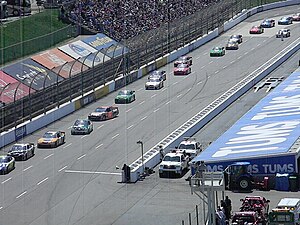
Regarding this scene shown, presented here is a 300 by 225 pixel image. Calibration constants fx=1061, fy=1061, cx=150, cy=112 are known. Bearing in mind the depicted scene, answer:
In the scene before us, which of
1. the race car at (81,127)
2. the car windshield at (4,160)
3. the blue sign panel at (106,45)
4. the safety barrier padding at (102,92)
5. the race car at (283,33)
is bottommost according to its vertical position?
the race car at (283,33)

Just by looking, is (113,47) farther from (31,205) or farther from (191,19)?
(31,205)

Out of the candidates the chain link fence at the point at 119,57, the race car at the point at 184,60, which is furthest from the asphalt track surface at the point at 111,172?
the race car at the point at 184,60

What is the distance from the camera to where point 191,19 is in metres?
91.8

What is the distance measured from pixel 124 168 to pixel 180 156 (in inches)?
130

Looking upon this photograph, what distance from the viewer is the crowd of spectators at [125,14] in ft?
299

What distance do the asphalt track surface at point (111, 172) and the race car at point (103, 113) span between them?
0.51 metres

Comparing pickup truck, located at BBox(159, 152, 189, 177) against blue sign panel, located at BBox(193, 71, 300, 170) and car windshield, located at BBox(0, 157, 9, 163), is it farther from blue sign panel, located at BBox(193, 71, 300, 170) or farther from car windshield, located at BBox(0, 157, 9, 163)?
car windshield, located at BBox(0, 157, 9, 163)

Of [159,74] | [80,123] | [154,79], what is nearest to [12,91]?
[80,123]

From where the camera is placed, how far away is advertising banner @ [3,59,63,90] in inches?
2532

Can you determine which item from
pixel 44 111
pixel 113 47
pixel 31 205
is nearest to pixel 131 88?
pixel 113 47

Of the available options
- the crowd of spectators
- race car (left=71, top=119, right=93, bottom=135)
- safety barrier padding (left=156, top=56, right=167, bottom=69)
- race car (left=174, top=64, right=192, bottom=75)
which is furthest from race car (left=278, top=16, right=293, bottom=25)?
race car (left=71, top=119, right=93, bottom=135)

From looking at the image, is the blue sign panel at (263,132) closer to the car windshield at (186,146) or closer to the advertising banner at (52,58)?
the car windshield at (186,146)

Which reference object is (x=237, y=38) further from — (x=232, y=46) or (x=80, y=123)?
(x=80, y=123)

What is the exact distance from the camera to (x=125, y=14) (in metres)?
95.8
